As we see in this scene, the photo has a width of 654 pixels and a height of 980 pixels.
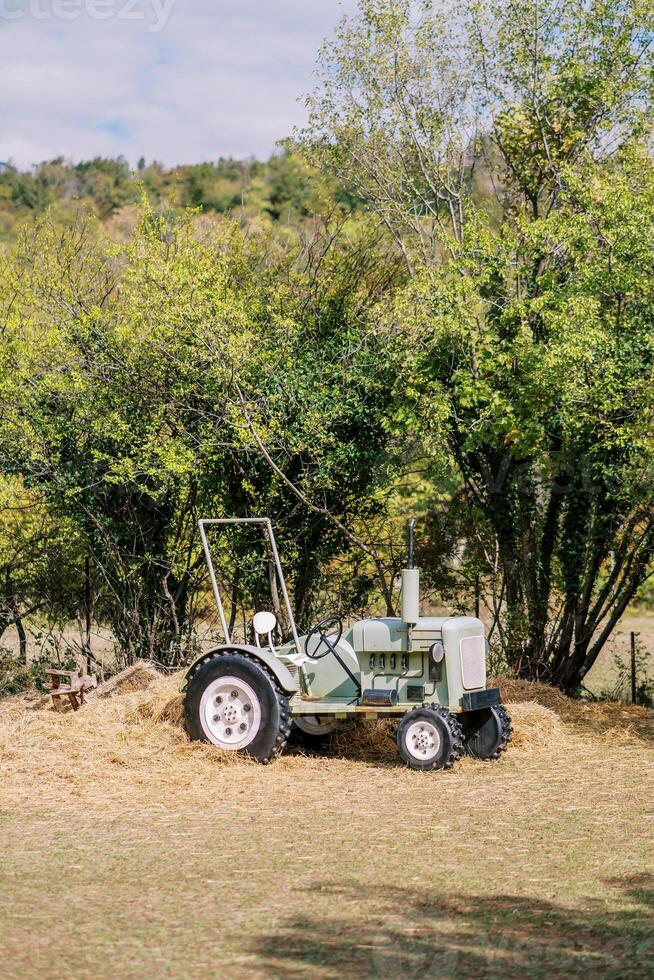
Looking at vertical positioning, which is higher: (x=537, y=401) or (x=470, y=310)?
(x=470, y=310)

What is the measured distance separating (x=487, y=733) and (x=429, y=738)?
621 millimetres

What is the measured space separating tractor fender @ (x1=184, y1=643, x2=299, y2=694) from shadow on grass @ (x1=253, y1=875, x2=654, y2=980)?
329cm

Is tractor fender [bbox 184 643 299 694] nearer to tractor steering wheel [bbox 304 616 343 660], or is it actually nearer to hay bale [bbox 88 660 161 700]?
A: tractor steering wheel [bbox 304 616 343 660]

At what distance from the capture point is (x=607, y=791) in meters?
7.84

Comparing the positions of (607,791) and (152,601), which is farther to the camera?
(152,601)

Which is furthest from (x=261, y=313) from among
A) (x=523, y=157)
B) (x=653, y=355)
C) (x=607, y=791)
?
(x=607, y=791)

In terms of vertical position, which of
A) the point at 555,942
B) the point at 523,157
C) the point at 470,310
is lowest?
the point at 555,942

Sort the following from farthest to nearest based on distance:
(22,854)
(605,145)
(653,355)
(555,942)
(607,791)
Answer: (605,145), (653,355), (607,791), (22,854), (555,942)

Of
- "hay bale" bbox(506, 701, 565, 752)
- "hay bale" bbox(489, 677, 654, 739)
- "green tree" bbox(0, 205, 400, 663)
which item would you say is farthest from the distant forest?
"hay bale" bbox(506, 701, 565, 752)

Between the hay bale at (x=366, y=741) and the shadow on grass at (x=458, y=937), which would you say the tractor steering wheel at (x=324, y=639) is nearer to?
the hay bale at (x=366, y=741)

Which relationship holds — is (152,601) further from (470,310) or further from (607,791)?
(607,791)

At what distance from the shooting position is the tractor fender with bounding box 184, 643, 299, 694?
8688 millimetres

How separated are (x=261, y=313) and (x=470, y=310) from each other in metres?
2.56

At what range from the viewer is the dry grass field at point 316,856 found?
4559 mm
